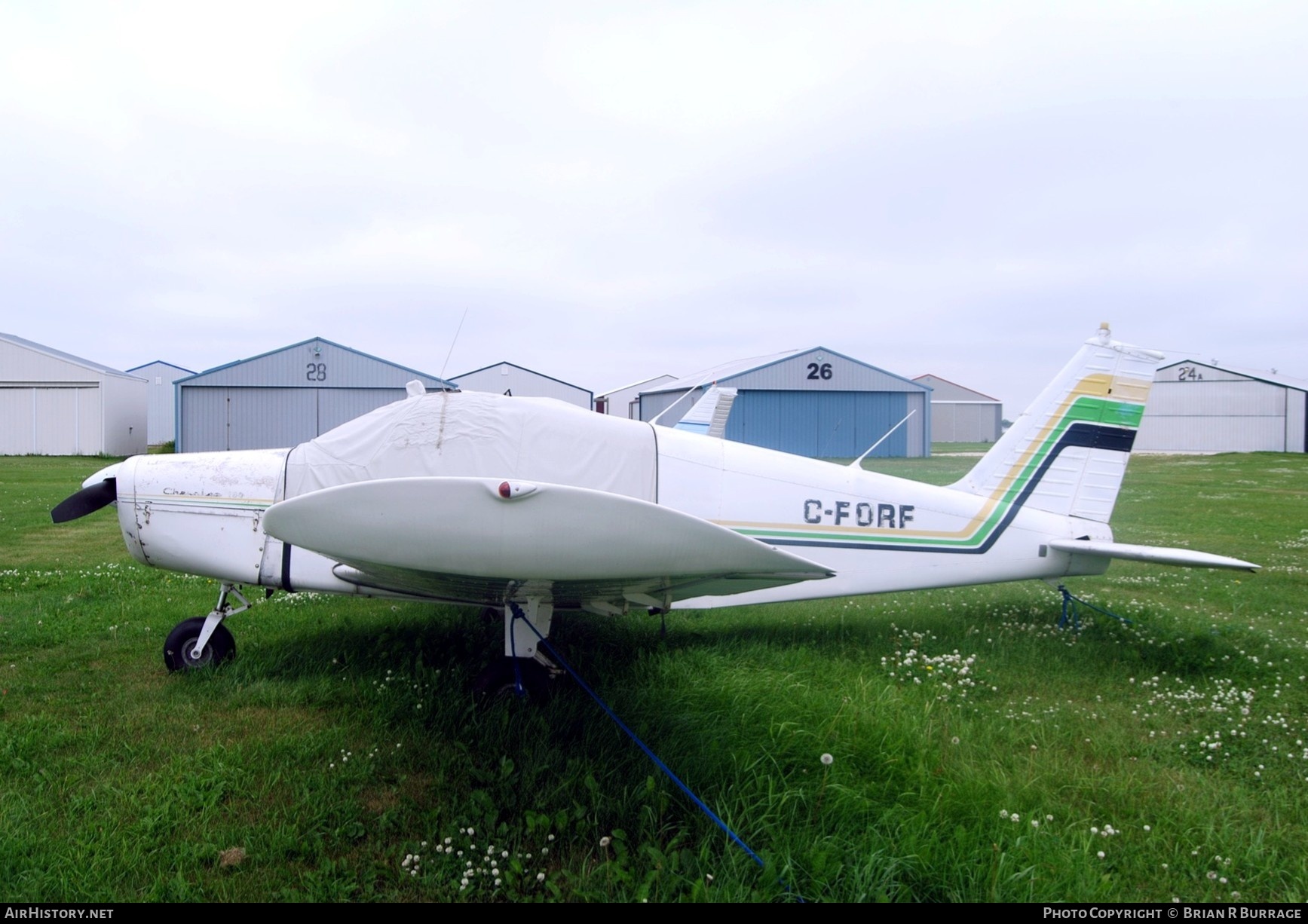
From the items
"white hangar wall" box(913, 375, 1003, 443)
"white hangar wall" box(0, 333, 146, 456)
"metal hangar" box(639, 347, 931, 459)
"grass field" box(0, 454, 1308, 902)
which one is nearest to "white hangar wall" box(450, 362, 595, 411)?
"metal hangar" box(639, 347, 931, 459)

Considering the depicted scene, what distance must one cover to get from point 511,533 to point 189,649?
341 cm

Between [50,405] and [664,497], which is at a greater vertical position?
[50,405]

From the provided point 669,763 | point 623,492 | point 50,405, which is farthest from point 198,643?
point 50,405

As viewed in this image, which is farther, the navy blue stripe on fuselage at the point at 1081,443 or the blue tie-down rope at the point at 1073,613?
the blue tie-down rope at the point at 1073,613

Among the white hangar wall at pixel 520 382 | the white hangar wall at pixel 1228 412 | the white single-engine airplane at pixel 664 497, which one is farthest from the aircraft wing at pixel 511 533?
the white hangar wall at pixel 1228 412

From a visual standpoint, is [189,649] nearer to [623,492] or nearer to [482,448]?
[482,448]

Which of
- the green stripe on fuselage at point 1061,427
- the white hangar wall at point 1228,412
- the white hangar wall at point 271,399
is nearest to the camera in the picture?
the green stripe on fuselage at point 1061,427

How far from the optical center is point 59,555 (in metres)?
8.67

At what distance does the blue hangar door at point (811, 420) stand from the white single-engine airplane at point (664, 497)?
20.6 m

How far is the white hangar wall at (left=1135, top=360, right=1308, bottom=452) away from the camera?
100 ft

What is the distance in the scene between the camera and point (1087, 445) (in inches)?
207

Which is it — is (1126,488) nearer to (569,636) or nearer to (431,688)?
(569,636)

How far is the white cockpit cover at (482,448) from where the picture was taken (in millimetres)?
4211

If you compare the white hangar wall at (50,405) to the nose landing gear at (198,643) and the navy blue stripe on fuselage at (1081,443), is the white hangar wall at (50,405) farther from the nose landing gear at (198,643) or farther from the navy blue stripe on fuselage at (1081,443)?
the navy blue stripe on fuselage at (1081,443)
